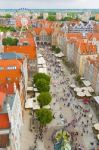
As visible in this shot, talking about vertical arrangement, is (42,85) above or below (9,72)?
below

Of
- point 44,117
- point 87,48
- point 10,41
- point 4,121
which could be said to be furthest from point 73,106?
point 10,41

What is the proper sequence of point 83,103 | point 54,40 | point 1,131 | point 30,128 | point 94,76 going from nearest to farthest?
point 1,131 → point 30,128 → point 83,103 → point 94,76 → point 54,40

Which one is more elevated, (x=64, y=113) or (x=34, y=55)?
(x=34, y=55)

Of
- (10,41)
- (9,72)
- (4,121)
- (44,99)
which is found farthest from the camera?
(10,41)

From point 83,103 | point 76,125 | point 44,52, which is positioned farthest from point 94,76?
point 44,52

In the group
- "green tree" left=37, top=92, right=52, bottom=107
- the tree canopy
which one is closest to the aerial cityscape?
"green tree" left=37, top=92, right=52, bottom=107

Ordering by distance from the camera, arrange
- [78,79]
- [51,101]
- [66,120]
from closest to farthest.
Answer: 1. [66,120]
2. [51,101]
3. [78,79]

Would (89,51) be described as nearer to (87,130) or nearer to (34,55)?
(34,55)

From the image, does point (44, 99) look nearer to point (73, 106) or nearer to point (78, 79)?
point (73, 106)

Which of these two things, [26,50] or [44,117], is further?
[26,50]
